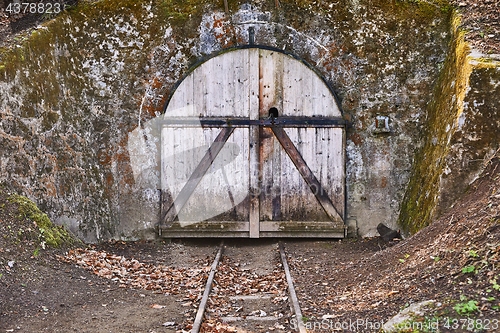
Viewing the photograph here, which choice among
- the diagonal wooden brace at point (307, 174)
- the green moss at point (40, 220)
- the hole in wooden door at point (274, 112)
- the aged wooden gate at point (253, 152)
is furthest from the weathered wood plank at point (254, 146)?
the green moss at point (40, 220)

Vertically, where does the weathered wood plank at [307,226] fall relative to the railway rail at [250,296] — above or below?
above

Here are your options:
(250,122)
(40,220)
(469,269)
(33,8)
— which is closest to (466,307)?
(469,269)

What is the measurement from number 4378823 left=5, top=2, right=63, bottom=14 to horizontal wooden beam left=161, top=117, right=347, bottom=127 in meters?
2.70

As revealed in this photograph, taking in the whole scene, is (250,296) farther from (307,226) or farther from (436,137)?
(436,137)

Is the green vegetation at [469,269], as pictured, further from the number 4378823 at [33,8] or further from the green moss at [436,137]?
the number 4378823 at [33,8]

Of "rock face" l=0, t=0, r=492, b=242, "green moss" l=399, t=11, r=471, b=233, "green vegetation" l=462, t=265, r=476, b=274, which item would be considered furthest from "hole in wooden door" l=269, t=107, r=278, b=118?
"green vegetation" l=462, t=265, r=476, b=274

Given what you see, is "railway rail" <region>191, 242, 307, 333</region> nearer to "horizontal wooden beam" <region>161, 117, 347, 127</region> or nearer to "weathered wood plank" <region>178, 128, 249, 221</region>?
"weathered wood plank" <region>178, 128, 249, 221</region>

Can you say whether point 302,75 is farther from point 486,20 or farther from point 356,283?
point 356,283

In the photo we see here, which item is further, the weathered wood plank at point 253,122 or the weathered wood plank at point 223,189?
the weathered wood plank at point 223,189

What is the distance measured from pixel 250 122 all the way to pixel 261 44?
1411 millimetres

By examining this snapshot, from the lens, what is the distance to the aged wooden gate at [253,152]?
10688mm

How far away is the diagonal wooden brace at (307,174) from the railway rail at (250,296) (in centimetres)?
125

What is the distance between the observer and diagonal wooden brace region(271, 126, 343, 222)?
10.7 m

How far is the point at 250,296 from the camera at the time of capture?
7.48m
